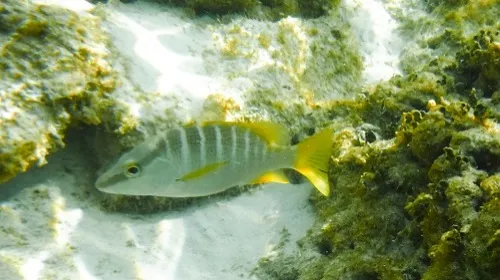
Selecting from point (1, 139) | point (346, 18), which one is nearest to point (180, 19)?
point (346, 18)

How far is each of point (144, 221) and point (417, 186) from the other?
237cm

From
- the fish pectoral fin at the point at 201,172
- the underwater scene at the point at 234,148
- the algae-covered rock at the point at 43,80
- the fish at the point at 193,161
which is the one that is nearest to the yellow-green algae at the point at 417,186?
the underwater scene at the point at 234,148

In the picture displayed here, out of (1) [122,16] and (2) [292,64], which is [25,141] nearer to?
(1) [122,16]

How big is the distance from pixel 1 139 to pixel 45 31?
1065mm

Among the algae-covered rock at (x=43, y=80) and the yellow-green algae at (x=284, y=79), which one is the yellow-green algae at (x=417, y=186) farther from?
the algae-covered rock at (x=43, y=80)

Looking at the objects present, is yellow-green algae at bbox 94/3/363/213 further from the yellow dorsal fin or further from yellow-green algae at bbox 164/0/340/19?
the yellow dorsal fin

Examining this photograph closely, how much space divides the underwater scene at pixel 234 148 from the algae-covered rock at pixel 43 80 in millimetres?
13

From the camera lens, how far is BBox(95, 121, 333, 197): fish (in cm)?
241

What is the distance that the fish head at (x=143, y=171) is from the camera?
2406mm

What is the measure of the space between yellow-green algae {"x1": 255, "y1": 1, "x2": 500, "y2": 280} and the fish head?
1.35m

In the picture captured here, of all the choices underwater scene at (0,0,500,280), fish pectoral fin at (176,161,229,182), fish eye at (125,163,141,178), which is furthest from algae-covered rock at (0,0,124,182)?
fish pectoral fin at (176,161,229,182)

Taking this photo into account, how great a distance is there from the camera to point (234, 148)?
2.47 m

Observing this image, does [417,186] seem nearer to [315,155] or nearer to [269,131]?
[315,155]

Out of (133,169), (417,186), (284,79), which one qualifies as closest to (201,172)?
(133,169)
